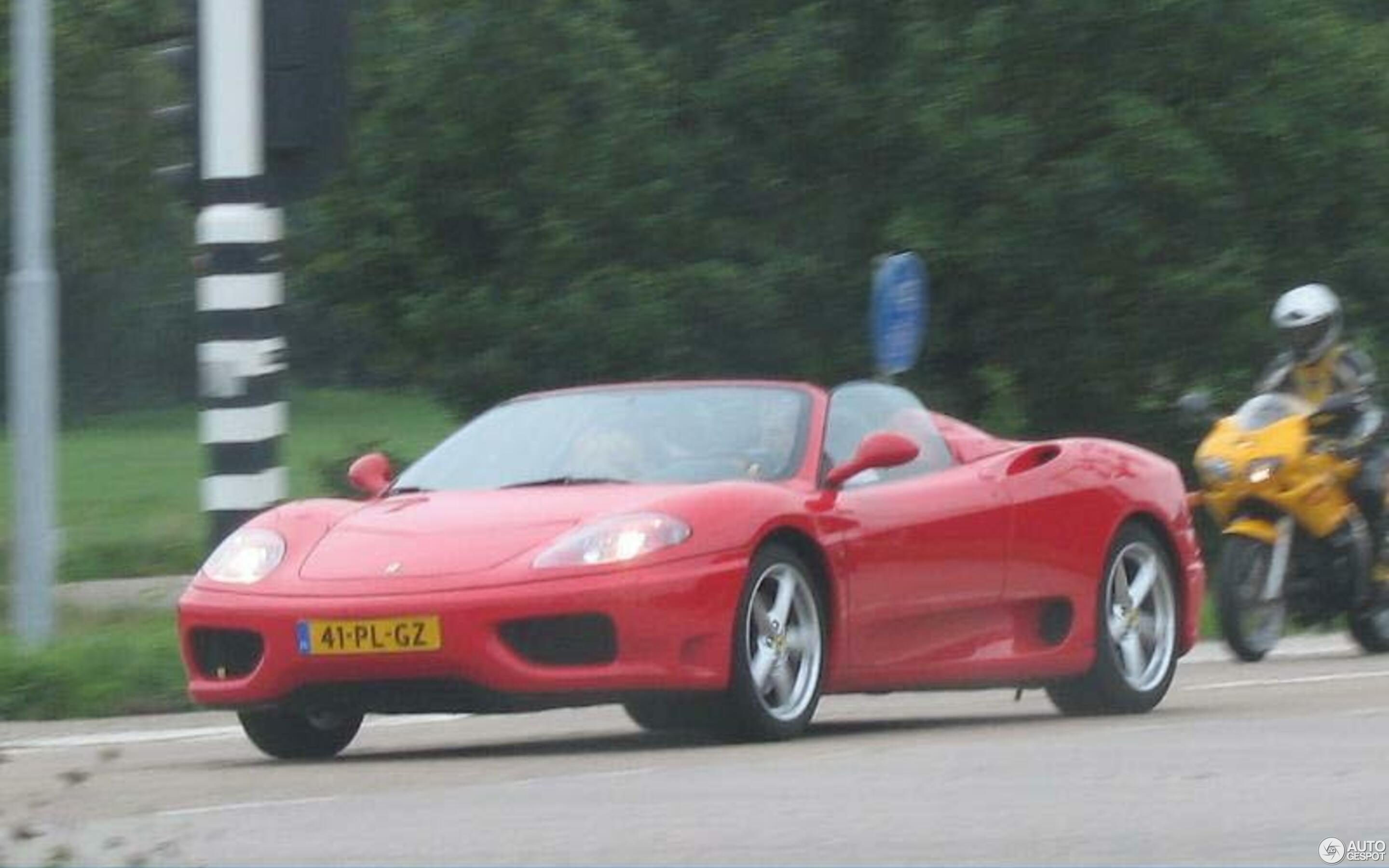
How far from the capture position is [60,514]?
4072 centimetres

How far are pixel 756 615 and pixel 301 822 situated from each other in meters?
2.35

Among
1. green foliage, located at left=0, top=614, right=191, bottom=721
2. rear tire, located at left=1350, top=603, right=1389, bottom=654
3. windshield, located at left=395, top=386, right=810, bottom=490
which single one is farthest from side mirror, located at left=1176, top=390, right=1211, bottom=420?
windshield, located at left=395, top=386, right=810, bottom=490

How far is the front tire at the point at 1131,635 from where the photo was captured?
1158cm

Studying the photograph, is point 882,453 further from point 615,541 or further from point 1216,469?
point 1216,469

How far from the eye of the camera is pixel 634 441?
35.2ft

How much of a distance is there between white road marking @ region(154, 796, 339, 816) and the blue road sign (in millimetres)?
9402

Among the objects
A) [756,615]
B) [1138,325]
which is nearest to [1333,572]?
[756,615]

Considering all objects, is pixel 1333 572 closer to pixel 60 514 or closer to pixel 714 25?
pixel 714 25

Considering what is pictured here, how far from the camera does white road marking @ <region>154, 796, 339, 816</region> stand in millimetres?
8453

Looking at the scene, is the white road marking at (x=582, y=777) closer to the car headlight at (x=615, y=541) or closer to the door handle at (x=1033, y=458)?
the car headlight at (x=615, y=541)

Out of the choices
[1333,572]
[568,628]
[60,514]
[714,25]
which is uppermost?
[714,25]

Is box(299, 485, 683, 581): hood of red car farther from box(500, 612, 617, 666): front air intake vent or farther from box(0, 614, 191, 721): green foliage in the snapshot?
box(0, 614, 191, 721): green foliage

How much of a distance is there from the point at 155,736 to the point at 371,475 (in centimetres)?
134

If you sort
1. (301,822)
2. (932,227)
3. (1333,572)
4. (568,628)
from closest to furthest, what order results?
(301,822) < (568,628) < (1333,572) < (932,227)
